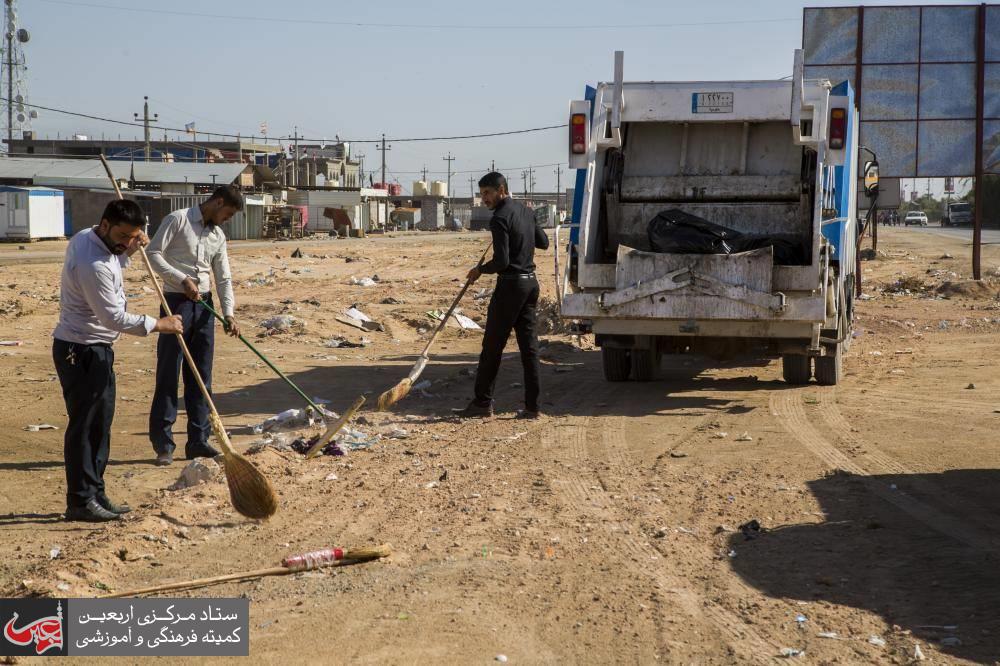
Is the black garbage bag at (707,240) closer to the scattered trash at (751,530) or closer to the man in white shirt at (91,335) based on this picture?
the scattered trash at (751,530)

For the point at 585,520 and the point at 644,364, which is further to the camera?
the point at 644,364

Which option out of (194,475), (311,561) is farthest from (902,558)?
(194,475)

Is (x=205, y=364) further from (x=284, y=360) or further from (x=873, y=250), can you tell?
(x=873, y=250)

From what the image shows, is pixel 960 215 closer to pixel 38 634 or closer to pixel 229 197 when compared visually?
pixel 229 197

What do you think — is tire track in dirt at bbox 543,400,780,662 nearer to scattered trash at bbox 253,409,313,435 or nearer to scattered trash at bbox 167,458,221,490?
scattered trash at bbox 253,409,313,435

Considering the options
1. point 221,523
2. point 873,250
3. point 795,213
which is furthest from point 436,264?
point 221,523

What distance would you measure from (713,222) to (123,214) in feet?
19.8

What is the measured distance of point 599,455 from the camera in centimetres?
768

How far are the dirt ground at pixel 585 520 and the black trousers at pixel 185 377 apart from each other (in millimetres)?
286

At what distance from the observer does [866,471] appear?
715 cm

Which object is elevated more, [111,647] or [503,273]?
[503,273]

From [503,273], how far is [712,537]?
3579 mm

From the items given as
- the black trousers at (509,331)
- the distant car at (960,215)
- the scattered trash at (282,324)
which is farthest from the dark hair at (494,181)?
the distant car at (960,215)

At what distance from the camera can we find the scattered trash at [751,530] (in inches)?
226
